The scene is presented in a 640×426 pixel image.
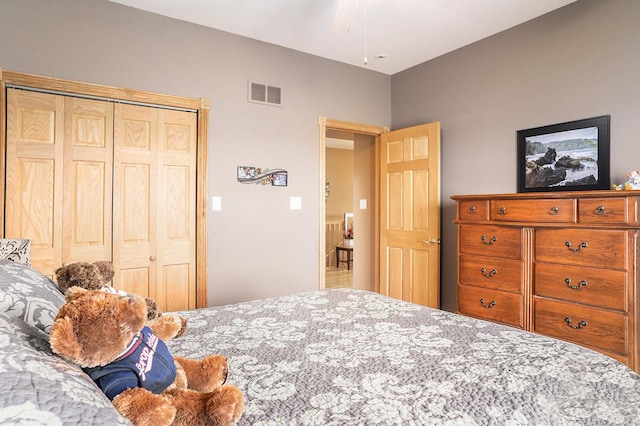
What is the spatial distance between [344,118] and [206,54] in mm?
1561

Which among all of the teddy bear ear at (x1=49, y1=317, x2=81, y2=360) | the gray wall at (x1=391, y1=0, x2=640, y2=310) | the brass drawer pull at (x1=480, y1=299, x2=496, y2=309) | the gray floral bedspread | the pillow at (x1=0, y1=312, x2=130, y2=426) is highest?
the gray wall at (x1=391, y1=0, x2=640, y2=310)

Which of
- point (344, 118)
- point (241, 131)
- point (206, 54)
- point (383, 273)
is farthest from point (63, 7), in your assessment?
point (383, 273)

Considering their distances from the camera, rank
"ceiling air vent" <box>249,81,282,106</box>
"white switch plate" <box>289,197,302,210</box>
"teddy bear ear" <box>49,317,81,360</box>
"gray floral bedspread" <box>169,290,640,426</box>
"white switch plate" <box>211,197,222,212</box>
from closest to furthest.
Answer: "teddy bear ear" <box>49,317,81,360</box> < "gray floral bedspread" <box>169,290,640,426</box> < "white switch plate" <box>211,197,222,212</box> < "ceiling air vent" <box>249,81,282,106</box> < "white switch plate" <box>289,197,302,210</box>

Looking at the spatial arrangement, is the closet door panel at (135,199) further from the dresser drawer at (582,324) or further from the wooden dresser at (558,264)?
the dresser drawer at (582,324)

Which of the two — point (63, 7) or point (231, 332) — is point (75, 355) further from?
point (63, 7)

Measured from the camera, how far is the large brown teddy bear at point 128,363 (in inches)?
25.1

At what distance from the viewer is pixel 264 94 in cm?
370

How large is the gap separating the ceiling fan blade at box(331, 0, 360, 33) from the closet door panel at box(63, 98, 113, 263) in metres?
1.85

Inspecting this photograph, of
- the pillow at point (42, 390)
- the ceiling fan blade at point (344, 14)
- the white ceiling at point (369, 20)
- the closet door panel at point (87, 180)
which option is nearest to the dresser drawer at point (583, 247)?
the white ceiling at point (369, 20)

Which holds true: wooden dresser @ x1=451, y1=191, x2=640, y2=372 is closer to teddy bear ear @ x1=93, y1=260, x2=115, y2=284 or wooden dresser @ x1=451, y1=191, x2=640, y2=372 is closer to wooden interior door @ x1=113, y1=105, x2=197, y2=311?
wooden interior door @ x1=113, y1=105, x2=197, y2=311

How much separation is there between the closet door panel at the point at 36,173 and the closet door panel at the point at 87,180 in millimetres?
53

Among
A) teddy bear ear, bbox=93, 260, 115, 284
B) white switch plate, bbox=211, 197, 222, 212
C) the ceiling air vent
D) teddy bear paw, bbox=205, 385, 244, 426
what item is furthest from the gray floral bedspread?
the ceiling air vent

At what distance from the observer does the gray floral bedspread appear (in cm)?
89

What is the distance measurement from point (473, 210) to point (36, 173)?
3289mm
